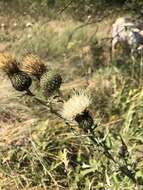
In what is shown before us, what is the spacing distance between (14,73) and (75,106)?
0.42 m

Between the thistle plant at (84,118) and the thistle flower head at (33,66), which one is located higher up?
the thistle flower head at (33,66)

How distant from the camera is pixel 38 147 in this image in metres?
4.71

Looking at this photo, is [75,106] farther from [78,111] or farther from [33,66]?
[33,66]

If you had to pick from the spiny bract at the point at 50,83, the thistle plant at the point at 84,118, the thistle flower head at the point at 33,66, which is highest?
the thistle flower head at the point at 33,66

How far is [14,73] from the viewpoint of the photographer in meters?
3.16

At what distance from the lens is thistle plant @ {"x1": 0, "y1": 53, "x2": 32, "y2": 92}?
3.05 m

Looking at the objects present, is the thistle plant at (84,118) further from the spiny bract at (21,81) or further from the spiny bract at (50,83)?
the spiny bract at (21,81)

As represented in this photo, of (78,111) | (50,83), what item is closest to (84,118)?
(78,111)

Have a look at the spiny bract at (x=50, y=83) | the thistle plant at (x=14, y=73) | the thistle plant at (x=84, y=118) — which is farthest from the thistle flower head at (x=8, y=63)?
the thistle plant at (x=84, y=118)

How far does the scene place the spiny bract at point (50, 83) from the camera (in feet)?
9.83

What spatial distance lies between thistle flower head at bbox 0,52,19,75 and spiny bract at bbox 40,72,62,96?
7.6 inches

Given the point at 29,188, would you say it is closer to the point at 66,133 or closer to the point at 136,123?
the point at 66,133

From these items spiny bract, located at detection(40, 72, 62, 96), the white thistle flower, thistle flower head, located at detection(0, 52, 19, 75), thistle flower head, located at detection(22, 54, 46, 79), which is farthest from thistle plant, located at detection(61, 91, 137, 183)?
thistle flower head, located at detection(0, 52, 19, 75)

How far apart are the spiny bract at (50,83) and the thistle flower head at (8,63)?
0.19m
